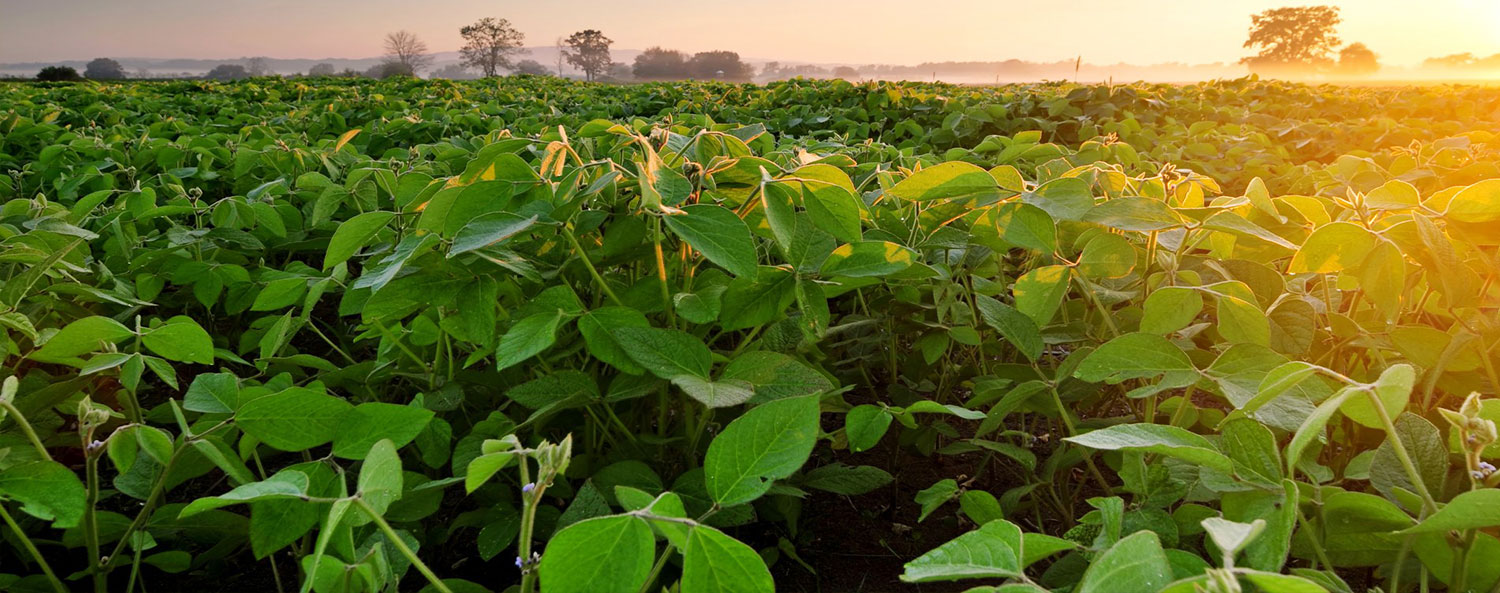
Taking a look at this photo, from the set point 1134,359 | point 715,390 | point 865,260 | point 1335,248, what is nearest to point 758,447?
point 715,390

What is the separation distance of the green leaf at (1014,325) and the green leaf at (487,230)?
2.14 feet

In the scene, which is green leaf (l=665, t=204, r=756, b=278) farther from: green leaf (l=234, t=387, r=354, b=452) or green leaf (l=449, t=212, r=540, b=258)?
green leaf (l=234, t=387, r=354, b=452)

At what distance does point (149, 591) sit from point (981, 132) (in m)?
5.28

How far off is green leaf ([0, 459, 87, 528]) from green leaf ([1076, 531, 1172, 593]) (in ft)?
3.41

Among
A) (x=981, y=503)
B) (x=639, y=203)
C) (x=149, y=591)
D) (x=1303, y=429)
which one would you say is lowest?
(x=149, y=591)

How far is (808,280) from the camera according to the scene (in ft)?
3.58

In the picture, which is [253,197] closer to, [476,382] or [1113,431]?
[476,382]

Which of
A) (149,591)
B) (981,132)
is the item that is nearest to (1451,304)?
(149,591)

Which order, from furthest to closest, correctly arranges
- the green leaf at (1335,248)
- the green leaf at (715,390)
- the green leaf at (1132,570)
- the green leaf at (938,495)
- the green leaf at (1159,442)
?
the green leaf at (938,495), the green leaf at (1335,248), the green leaf at (715,390), the green leaf at (1159,442), the green leaf at (1132,570)

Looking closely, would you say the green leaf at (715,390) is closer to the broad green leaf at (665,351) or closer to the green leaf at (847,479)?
the broad green leaf at (665,351)

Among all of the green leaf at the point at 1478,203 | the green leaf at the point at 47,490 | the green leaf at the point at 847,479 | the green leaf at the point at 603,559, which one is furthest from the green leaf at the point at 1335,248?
the green leaf at the point at 47,490

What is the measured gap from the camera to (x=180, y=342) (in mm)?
1185

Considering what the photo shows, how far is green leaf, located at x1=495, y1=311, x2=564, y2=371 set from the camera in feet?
3.06

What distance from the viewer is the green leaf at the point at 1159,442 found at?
0.69 metres
